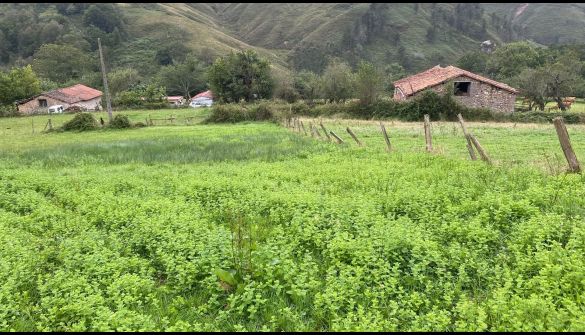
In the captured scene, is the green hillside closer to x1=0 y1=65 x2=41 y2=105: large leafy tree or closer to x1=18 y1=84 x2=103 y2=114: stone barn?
x1=18 y1=84 x2=103 y2=114: stone barn

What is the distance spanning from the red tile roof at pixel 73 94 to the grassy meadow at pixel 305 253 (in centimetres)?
7383

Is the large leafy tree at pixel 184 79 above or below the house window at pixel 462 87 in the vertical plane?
above

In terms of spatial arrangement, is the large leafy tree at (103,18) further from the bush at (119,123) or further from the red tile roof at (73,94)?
the bush at (119,123)

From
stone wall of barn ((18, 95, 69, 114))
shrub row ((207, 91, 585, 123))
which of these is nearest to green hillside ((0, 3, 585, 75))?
stone wall of barn ((18, 95, 69, 114))

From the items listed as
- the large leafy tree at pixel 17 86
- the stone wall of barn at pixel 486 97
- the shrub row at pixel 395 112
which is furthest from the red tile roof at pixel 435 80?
the large leafy tree at pixel 17 86

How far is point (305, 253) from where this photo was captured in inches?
279

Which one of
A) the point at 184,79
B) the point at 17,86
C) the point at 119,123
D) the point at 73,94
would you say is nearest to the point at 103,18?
the point at 184,79

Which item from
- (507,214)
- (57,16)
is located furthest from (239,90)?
(57,16)

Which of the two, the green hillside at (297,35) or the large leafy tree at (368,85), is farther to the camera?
the green hillside at (297,35)

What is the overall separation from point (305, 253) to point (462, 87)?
5206 cm

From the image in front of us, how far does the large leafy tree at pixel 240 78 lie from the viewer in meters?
67.0

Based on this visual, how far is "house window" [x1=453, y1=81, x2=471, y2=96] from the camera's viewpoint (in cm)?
5159

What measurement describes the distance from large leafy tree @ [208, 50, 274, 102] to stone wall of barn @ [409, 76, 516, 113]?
31.4 metres

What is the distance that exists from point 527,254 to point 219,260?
16.3 ft
